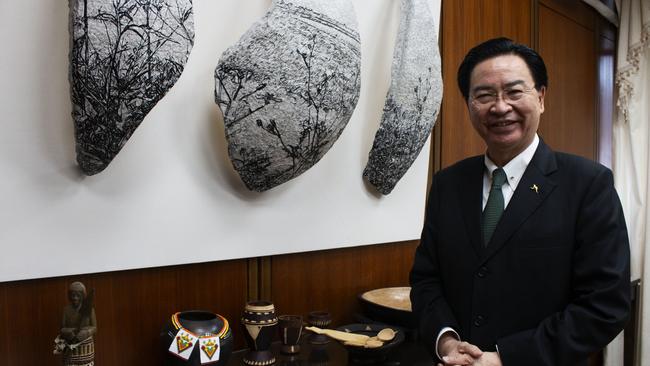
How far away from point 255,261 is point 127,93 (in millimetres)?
630

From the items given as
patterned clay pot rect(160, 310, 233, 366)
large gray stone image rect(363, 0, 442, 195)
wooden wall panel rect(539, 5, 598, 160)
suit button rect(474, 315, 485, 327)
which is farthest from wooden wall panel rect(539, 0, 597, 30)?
patterned clay pot rect(160, 310, 233, 366)

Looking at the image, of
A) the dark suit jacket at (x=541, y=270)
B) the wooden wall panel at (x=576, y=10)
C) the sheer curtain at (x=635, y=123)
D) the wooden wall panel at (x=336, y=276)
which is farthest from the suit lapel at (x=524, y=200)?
the sheer curtain at (x=635, y=123)

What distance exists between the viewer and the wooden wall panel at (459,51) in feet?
7.43

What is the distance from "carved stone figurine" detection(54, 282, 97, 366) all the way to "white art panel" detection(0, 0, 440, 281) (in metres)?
0.11

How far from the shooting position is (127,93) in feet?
3.77

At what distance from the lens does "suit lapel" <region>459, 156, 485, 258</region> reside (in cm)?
124

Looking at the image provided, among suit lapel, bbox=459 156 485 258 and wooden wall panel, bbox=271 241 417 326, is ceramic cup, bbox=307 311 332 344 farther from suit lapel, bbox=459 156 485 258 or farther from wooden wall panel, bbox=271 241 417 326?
suit lapel, bbox=459 156 485 258

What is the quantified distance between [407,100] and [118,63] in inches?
39.7

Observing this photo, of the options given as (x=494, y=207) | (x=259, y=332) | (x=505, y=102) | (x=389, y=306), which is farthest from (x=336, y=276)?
(x=505, y=102)

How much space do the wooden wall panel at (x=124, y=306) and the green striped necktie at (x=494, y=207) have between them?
669 mm

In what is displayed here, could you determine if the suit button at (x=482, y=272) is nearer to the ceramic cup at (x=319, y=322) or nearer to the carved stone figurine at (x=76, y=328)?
the ceramic cup at (x=319, y=322)

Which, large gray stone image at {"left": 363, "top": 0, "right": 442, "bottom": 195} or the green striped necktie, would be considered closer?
the green striped necktie

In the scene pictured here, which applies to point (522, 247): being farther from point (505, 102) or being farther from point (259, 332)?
point (259, 332)

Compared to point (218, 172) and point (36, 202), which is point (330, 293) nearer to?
point (218, 172)
